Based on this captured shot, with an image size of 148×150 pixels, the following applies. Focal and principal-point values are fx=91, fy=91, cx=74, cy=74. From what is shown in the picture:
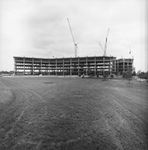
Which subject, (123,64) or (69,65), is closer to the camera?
(69,65)

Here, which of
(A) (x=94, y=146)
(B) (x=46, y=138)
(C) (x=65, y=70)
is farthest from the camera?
(C) (x=65, y=70)

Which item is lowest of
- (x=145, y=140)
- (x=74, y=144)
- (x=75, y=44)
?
(x=145, y=140)

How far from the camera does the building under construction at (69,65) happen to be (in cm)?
8900

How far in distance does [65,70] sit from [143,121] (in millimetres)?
91690

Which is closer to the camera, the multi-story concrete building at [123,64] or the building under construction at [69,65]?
the building under construction at [69,65]

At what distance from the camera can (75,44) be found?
102562 millimetres

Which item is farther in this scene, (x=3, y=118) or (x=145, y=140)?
(x=3, y=118)

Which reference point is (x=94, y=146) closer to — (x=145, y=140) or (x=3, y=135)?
(x=145, y=140)

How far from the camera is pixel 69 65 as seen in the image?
94812 millimetres

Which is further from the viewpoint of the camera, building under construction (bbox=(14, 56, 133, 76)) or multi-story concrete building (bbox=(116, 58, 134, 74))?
multi-story concrete building (bbox=(116, 58, 134, 74))

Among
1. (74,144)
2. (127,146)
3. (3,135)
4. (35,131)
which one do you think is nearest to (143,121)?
(127,146)

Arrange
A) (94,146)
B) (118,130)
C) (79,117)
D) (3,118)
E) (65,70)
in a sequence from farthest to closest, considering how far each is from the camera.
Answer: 1. (65,70)
2. (79,117)
3. (3,118)
4. (118,130)
5. (94,146)

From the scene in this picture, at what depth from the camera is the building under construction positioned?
8900 cm

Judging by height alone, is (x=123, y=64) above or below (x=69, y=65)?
above
